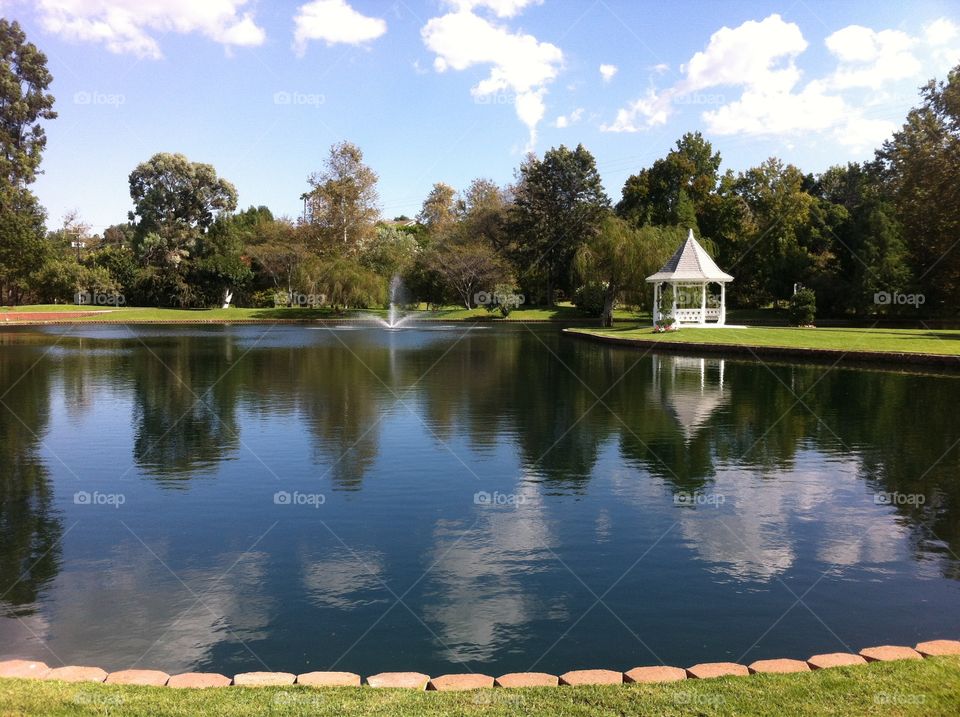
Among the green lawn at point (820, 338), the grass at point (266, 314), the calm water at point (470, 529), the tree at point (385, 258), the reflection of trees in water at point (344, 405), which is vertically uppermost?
the tree at point (385, 258)

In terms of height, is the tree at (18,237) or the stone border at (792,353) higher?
the tree at (18,237)

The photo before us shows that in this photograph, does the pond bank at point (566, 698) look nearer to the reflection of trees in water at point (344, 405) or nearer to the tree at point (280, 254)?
the reflection of trees in water at point (344, 405)

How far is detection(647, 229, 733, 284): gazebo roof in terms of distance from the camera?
1609 inches

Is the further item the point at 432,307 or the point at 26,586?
the point at 432,307

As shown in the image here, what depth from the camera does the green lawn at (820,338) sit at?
2867 centimetres

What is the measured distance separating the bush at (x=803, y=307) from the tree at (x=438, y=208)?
184 ft

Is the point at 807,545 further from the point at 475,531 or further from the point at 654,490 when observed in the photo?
the point at 475,531

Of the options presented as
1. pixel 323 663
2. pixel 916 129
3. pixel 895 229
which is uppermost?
pixel 916 129

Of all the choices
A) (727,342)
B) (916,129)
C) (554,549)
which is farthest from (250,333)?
(554,549)

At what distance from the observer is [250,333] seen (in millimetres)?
46000

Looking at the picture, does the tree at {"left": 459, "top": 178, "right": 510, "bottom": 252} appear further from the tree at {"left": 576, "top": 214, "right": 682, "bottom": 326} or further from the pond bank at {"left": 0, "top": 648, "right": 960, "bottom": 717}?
the pond bank at {"left": 0, "top": 648, "right": 960, "bottom": 717}

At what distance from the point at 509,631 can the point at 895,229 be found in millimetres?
52151

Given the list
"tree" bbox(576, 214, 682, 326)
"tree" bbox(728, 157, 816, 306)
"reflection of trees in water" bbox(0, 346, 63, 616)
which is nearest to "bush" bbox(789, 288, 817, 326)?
"tree" bbox(576, 214, 682, 326)

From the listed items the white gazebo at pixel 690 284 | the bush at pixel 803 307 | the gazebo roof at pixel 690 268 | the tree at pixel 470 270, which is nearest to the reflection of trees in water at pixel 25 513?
the white gazebo at pixel 690 284
